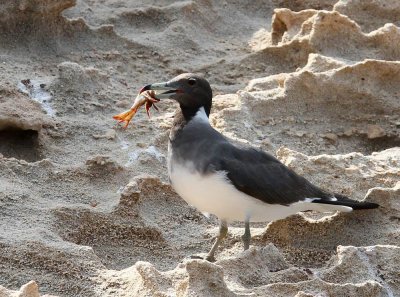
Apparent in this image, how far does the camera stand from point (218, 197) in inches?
218

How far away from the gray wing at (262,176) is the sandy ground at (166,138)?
239mm

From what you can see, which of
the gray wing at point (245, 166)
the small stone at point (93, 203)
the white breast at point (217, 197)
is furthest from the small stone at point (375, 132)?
the small stone at point (93, 203)

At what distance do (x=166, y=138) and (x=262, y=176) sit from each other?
1149 mm

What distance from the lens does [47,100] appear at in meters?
6.97

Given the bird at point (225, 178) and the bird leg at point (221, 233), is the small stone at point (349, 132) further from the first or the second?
the bird leg at point (221, 233)

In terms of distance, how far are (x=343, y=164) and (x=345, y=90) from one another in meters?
0.98

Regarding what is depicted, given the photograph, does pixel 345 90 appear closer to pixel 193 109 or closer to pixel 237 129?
pixel 237 129

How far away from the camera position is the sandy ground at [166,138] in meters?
5.14

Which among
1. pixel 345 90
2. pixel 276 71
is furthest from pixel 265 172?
pixel 276 71

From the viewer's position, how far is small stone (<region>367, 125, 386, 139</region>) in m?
7.03

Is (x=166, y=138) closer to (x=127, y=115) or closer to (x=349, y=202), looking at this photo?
(x=127, y=115)

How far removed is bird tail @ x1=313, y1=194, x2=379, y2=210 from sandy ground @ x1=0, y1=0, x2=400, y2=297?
0.13m

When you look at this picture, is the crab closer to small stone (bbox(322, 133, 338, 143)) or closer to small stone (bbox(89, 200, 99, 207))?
small stone (bbox(89, 200, 99, 207))

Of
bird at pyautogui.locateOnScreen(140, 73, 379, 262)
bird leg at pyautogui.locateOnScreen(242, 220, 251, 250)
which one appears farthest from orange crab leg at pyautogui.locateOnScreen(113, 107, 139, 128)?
bird leg at pyautogui.locateOnScreen(242, 220, 251, 250)
